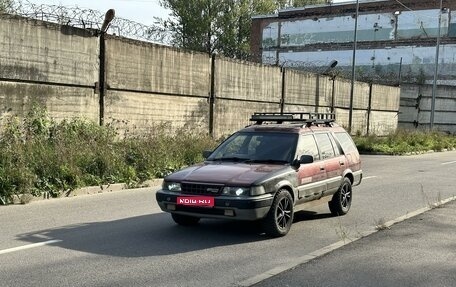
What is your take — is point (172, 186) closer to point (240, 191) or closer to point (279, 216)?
point (240, 191)

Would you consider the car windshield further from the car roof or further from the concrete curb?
the concrete curb

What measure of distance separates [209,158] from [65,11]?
29.2ft

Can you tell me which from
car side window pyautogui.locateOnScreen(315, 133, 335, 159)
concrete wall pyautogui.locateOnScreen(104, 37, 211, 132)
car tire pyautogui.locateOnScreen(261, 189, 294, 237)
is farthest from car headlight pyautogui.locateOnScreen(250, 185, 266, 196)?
concrete wall pyautogui.locateOnScreen(104, 37, 211, 132)

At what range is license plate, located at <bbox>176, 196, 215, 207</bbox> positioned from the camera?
742 centimetres

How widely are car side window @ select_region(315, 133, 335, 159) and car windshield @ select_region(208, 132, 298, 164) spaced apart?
0.73 metres

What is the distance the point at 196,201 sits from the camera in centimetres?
752

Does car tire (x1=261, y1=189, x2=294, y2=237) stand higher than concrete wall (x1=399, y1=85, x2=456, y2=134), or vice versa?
concrete wall (x1=399, y1=85, x2=456, y2=134)

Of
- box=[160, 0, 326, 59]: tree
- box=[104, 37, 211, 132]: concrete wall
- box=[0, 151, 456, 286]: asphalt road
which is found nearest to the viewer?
box=[0, 151, 456, 286]: asphalt road

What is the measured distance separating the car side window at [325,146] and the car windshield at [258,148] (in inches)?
28.7

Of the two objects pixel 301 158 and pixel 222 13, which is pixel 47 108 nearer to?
pixel 301 158

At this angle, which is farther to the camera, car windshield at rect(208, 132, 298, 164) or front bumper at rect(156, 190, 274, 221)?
car windshield at rect(208, 132, 298, 164)

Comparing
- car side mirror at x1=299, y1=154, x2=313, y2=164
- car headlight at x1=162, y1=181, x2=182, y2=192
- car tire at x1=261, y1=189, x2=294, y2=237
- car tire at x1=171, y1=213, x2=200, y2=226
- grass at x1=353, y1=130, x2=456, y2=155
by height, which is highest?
car side mirror at x1=299, y1=154, x2=313, y2=164

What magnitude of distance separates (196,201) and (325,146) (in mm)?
3054

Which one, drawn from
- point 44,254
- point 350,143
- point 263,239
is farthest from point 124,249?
point 350,143
